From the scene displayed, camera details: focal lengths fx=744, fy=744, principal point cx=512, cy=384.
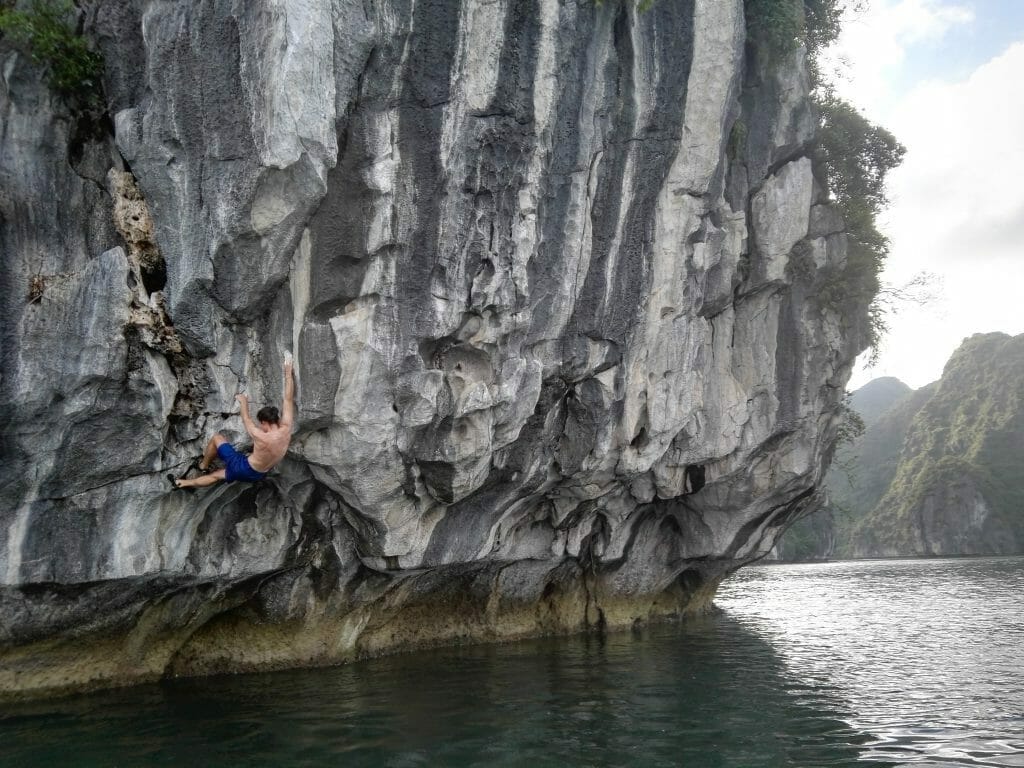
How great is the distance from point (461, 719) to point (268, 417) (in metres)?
4.57

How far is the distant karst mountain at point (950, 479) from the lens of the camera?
78.9 m

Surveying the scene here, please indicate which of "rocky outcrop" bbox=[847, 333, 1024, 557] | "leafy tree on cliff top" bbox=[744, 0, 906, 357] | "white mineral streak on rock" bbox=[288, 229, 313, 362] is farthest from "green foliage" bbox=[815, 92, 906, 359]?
"rocky outcrop" bbox=[847, 333, 1024, 557]

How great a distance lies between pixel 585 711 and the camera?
9.91m

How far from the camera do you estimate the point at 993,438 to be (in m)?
89.0

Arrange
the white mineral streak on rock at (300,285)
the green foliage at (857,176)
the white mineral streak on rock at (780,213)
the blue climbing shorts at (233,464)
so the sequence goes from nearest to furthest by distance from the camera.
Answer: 1. the blue climbing shorts at (233,464)
2. the white mineral streak on rock at (300,285)
3. the white mineral streak on rock at (780,213)
4. the green foliage at (857,176)

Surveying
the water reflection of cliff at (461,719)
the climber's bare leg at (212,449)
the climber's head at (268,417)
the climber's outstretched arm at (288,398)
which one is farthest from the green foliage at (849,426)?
the climber's bare leg at (212,449)

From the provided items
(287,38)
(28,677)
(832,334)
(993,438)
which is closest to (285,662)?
(28,677)

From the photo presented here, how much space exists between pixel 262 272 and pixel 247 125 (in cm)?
176

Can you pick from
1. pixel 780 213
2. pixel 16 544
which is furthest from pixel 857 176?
pixel 16 544

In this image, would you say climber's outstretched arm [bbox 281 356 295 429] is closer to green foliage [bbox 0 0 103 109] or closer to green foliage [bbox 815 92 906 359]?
green foliage [bbox 0 0 103 109]

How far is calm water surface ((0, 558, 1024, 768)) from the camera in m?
7.93

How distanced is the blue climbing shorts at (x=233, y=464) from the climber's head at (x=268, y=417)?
1.59 ft

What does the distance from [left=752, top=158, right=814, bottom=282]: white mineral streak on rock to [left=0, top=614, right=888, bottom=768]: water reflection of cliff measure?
8650 mm

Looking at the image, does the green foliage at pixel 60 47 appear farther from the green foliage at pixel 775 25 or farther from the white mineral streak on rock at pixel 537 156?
the green foliage at pixel 775 25
